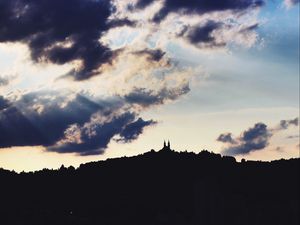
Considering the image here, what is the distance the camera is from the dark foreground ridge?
12375cm

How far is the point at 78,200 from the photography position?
192 meters

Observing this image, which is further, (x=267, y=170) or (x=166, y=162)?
(x=166, y=162)

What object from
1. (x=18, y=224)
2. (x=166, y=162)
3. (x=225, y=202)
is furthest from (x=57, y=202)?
(x=225, y=202)

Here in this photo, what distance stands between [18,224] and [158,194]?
154ft


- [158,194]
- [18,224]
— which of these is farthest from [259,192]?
[18,224]

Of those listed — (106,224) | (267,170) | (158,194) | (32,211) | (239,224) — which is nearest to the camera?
(239,224)

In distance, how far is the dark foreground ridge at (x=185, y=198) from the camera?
12375 centimetres

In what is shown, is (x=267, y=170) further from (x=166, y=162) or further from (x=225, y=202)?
(x=166, y=162)

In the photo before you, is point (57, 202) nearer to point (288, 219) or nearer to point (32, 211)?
point (32, 211)

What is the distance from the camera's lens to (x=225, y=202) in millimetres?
128250

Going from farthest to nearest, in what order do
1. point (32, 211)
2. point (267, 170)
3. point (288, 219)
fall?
1. point (32, 211)
2. point (267, 170)
3. point (288, 219)

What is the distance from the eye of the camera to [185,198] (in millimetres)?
156125

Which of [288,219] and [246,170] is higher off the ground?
[246,170]

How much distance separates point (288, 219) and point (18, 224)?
9283 cm
